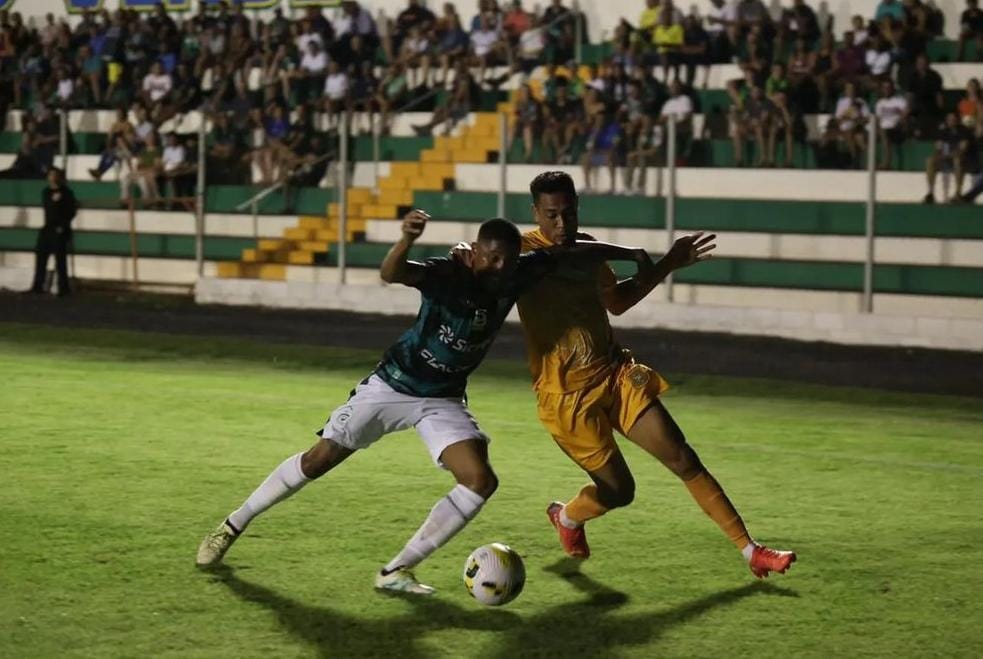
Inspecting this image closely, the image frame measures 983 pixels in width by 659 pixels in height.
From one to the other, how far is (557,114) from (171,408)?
11.0 m

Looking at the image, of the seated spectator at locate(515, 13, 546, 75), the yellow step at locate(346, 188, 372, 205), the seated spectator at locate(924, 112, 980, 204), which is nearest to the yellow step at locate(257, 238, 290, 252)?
the yellow step at locate(346, 188, 372, 205)

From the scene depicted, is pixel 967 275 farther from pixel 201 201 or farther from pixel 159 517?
pixel 159 517

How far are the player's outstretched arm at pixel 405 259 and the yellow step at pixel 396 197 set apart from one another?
18.2 meters

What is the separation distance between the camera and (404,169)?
25.3 meters

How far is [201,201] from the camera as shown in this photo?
24.0m

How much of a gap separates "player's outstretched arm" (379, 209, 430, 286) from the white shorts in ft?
1.85

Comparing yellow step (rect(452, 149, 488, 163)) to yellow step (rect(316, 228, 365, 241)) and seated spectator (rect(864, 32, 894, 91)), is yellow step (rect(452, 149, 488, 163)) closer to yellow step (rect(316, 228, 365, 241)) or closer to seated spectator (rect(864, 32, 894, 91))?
yellow step (rect(316, 228, 365, 241))

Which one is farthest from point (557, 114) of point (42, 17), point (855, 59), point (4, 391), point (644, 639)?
point (644, 639)

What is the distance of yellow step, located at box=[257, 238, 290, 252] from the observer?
24031 mm

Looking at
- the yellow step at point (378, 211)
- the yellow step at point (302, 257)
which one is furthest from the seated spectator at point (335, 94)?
the yellow step at point (302, 257)

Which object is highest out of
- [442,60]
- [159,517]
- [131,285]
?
[442,60]

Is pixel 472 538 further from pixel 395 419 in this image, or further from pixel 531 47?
pixel 531 47

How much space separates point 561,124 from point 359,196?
400 cm

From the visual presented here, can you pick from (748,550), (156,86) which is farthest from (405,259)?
(156,86)
